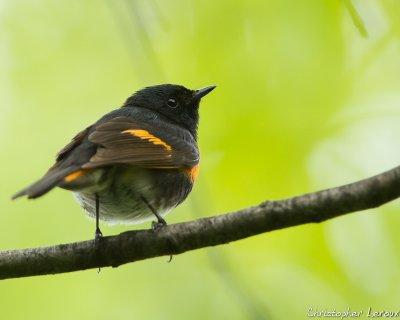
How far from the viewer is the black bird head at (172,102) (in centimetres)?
517

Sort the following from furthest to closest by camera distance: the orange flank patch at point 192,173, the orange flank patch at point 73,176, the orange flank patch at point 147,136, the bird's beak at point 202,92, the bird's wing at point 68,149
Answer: the bird's beak at point 202,92 → the orange flank patch at point 192,173 → the orange flank patch at point 147,136 → the bird's wing at point 68,149 → the orange flank patch at point 73,176

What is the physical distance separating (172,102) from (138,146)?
1402 mm

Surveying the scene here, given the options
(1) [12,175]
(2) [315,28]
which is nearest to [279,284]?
(2) [315,28]

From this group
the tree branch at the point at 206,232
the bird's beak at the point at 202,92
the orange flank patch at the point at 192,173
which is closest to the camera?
the tree branch at the point at 206,232

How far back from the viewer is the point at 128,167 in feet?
12.5

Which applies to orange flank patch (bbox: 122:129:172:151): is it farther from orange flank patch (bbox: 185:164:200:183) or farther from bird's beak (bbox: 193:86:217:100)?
bird's beak (bbox: 193:86:217:100)

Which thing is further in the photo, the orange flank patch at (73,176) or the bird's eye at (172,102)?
the bird's eye at (172,102)

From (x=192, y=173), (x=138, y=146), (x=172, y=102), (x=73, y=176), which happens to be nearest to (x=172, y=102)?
(x=172, y=102)

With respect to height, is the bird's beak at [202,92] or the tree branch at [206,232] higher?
the tree branch at [206,232]

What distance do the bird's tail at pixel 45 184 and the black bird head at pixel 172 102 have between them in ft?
6.34

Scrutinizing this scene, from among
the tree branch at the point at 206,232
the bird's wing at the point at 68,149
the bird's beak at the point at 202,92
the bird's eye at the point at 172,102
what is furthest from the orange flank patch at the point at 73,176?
the bird's eye at the point at 172,102

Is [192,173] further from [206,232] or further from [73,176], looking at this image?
[206,232]

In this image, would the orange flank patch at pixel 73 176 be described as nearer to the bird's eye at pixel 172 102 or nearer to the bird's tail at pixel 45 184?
the bird's tail at pixel 45 184

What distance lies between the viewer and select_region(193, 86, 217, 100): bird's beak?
4968 millimetres
